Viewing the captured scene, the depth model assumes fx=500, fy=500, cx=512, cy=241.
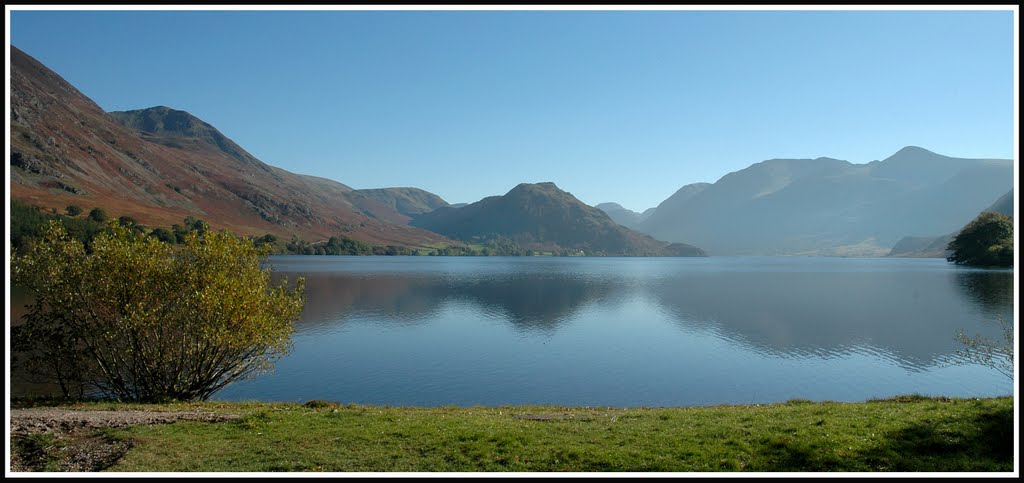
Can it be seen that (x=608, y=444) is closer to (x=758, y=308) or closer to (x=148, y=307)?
(x=148, y=307)

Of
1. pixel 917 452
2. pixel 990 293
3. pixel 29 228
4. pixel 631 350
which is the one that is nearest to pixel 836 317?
pixel 990 293

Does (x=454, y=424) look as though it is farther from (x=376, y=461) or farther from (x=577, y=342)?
(x=577, y=342)

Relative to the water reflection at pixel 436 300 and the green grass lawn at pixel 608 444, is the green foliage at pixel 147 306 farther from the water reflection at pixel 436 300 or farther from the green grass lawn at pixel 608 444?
the water reflection at pixel 436 300

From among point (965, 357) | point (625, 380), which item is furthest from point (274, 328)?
point (965, 357)

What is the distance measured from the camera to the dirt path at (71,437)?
18048mm

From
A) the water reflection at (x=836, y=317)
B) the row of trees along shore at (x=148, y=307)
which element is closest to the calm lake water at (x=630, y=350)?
the water reflection at (x=836, y=317)

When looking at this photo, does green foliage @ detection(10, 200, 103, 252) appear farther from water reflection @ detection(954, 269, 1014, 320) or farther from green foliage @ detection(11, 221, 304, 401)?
water reflection @ detection(954, 269, 1014, 320)

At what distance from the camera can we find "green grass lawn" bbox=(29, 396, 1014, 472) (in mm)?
16375

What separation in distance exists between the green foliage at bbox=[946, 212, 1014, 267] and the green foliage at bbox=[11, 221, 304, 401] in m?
232

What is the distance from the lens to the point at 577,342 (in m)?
70.2

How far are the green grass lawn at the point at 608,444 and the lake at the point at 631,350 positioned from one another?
2037 cm

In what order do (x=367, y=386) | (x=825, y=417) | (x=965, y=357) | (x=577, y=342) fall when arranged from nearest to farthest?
(x=825, y=417) → (x=367, y=386) → (x=965, y=357) → (x=577, y=342)

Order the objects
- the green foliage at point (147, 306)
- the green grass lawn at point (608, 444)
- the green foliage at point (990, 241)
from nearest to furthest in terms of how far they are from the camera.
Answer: the green grass lawn at point (608, 444)
the green foliage at point (147, 306)
the green foliage at point (990, 241)

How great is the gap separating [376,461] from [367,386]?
1245 inches
